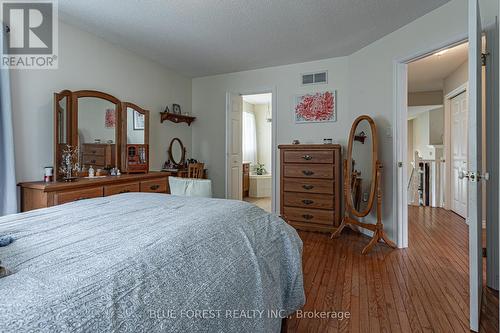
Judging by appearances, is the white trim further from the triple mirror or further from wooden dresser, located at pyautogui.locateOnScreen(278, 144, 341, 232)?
the triple mirror

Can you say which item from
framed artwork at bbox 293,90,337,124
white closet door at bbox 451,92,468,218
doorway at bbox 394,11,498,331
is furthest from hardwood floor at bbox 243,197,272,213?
white closet door at bbox 451,92,468,218

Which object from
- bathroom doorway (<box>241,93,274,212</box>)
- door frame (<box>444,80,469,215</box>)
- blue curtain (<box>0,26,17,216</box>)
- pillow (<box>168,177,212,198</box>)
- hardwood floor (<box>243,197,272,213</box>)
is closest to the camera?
pillow (<box>168,177,212,198</box>)

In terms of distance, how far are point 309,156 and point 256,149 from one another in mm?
4028

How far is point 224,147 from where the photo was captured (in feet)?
15.0

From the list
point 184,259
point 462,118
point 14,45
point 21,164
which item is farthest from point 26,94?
point 462,118

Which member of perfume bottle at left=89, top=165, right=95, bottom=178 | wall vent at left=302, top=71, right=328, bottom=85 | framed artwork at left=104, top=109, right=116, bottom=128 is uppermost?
wall vent at left=302, top=71, right=328, bottom=85

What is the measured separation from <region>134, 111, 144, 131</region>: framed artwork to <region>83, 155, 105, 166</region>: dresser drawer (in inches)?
24.3

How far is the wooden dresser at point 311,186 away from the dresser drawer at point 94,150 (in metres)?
2.25

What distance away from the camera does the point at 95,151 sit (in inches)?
118

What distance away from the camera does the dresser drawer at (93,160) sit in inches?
114

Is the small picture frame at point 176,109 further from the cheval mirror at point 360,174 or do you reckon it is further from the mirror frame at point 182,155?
the cheval mirror at point 360,174

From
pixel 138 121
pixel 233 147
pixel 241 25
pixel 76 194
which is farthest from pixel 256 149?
pixel 76 194

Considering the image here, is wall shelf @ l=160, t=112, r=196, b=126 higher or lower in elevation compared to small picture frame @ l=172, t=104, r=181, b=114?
lower

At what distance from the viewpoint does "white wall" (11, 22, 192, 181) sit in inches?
94.5
